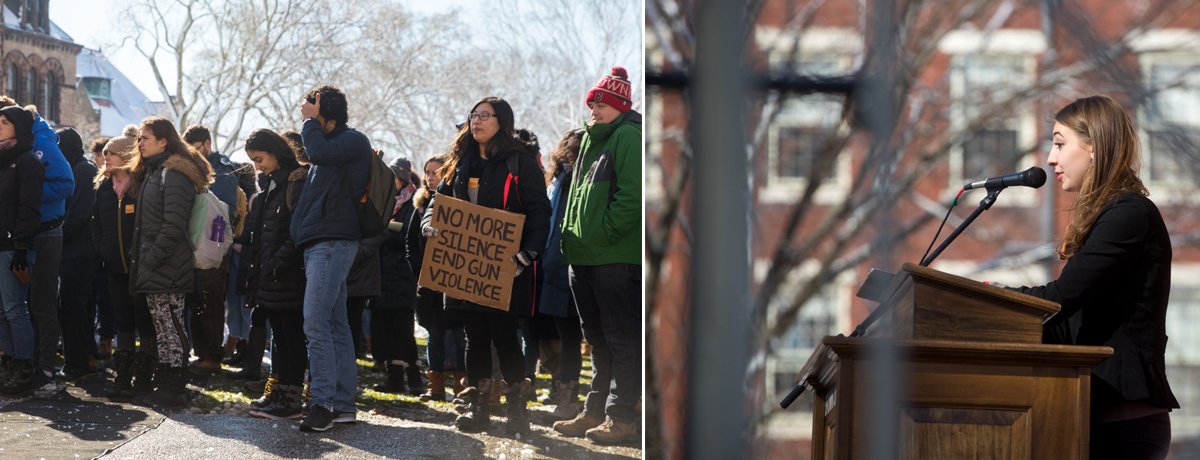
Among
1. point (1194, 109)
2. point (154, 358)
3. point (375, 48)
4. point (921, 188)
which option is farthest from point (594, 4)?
point (1194, 109)

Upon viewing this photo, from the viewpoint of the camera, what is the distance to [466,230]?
4.40 metres

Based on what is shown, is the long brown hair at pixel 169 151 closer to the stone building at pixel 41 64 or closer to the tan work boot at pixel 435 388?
the stone building at pixel 41 64

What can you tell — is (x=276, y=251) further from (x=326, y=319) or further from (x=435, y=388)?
(x=435, y=388)

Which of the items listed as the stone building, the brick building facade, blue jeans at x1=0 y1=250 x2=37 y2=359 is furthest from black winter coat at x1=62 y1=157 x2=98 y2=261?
the brick building facade

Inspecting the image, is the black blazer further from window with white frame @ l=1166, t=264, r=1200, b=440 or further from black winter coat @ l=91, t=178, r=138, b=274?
window with white frame @ l=1166, t=264, r=1200, b=440

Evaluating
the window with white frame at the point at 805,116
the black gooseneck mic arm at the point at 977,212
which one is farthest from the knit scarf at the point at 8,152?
the black gooseneck mic arm at the point at 977,212

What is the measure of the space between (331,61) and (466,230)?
2.38 feet

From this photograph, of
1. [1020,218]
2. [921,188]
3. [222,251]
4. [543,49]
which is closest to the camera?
[543,49]

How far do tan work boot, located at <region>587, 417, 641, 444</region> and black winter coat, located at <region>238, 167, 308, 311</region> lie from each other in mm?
1122

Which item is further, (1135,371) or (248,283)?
(248,283)

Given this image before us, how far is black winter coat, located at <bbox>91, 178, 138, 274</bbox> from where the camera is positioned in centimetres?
476

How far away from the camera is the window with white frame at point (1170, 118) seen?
24.2ft

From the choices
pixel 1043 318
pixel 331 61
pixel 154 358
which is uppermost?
pixel 331 61

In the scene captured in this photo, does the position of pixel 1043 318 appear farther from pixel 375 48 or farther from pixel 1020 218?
pixel 1020 218
